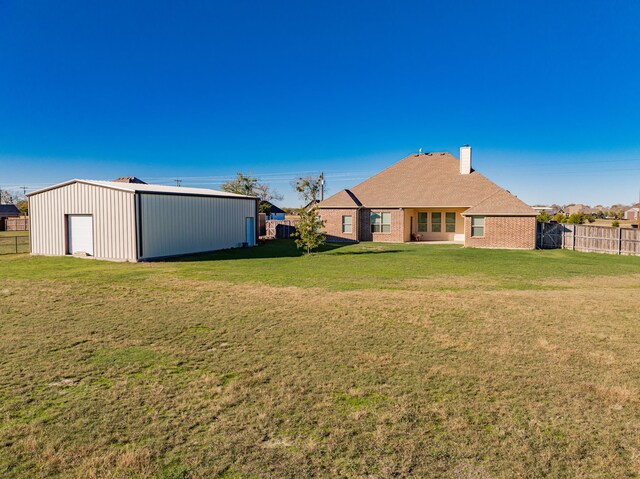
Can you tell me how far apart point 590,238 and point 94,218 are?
84.4 feet

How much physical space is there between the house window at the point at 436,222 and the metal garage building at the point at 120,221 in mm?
15552

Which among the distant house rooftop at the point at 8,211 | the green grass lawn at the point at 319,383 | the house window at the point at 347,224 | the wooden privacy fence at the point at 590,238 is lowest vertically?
the green grass lawn at the point at 319,383

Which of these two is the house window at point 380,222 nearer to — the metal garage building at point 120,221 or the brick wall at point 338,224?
the brick wall at point 338,224

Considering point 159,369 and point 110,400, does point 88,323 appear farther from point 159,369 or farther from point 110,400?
point 110,400

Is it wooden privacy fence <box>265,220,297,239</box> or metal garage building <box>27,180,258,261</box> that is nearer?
metal garage building <box>27,180,258,261</box>

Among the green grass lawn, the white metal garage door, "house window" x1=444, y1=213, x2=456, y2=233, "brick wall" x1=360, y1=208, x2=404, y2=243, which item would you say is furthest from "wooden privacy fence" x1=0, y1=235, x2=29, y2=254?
"house window" x1=444, y1=213, x2=456, y2=233

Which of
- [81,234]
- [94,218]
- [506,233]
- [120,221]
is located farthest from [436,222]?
[81,234]

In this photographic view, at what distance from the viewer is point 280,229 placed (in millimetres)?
37688

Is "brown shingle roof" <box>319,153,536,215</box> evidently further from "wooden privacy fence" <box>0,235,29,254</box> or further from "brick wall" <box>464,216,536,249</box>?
"wooden privacy fence" <box>0,235,29,254</box>

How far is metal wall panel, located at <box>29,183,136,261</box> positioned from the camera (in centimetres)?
2012

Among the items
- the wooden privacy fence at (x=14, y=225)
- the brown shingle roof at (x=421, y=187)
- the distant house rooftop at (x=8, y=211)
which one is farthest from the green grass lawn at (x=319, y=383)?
the distant house rooftop at (x=8, y=211)

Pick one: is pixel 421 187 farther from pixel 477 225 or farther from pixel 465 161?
pixel 477 225

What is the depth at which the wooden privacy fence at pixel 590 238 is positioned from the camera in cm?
2242

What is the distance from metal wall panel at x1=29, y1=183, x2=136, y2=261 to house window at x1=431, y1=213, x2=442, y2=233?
20.8 m
